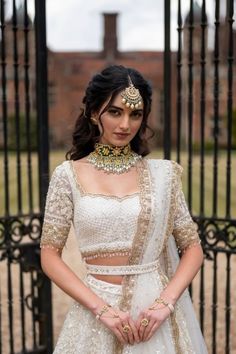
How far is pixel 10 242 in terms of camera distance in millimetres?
3592

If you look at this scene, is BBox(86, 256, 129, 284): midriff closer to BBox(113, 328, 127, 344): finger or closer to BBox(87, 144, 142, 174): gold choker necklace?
BBox(113, 328, 127, 344): finger

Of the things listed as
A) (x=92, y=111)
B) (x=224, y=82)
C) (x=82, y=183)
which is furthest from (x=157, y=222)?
(x=224, y=82)

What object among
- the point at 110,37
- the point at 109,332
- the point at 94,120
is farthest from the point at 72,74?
the point at 109,332

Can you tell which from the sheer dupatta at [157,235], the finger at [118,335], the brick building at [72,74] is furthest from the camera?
the brick building at [72,74]

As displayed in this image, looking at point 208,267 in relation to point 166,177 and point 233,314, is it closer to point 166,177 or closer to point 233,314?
point 233,314

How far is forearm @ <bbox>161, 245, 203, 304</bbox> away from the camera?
1958 mm

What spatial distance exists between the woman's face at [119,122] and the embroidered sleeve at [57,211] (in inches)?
8.5

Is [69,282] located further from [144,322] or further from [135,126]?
[135,126]

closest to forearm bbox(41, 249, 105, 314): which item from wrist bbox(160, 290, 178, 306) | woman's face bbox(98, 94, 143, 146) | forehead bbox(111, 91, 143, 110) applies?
wrist bbox(160, 290, 178, 306)

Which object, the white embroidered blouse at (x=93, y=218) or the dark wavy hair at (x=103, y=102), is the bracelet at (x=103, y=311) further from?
the dark wavy hair at (x=103, y=102)

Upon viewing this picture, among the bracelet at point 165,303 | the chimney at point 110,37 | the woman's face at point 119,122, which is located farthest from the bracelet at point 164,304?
the chimney at point 110,37

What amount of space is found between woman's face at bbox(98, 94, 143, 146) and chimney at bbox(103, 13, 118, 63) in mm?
31055

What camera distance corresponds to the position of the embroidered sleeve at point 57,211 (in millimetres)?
2004

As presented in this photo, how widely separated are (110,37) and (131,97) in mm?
32322
